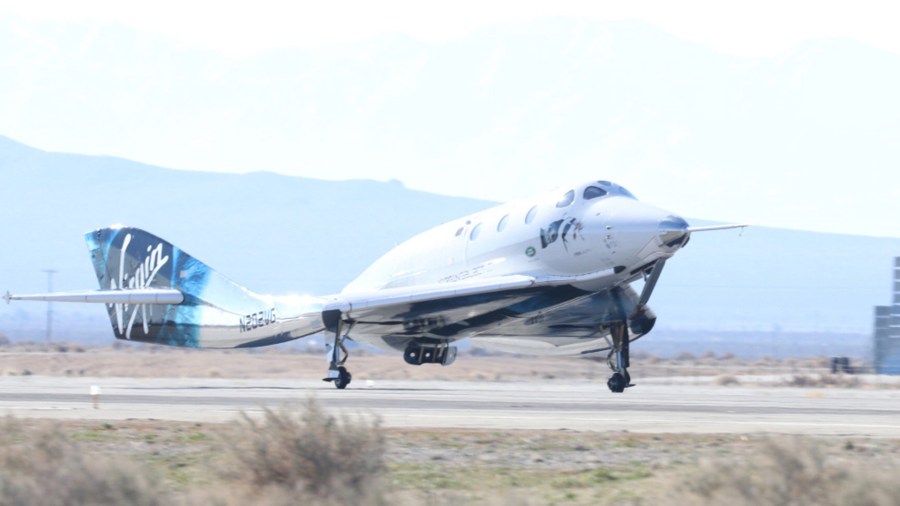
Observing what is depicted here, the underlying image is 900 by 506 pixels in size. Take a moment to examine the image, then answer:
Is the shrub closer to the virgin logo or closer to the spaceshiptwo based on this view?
the spaceshiptwo

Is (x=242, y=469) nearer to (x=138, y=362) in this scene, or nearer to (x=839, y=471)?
(x=839, y=471)

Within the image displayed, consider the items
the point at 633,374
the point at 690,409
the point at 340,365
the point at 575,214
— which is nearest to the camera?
the point at 690,409

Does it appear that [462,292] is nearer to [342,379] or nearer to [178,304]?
[342,379]

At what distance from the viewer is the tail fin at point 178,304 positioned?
38.3m

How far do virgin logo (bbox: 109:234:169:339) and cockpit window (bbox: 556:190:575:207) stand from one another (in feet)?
38.7

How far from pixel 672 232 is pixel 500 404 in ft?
19.8

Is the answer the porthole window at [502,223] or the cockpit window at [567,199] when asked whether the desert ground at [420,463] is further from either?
the porthole window at [502,223]

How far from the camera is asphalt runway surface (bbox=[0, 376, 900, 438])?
22266 millimetres

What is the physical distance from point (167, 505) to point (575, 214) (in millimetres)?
21896

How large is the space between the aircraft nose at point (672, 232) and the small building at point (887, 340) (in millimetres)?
24807

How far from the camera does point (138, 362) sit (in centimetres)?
5047

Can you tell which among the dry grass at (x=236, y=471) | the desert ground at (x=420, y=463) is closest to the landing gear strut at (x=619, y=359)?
the desert ground at (x=420, y=463)

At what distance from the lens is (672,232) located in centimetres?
3114

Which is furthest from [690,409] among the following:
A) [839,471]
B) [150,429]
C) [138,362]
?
[138,362]
